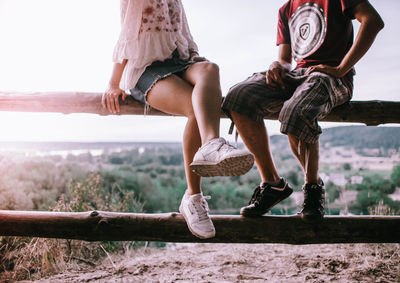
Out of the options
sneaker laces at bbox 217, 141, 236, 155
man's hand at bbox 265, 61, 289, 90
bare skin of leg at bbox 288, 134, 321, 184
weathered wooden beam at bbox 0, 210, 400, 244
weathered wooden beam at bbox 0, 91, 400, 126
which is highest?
man's hand at bbox 265, 61, 289, 90

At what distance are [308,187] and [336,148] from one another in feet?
17.2

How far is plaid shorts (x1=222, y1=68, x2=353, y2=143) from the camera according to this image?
144cm

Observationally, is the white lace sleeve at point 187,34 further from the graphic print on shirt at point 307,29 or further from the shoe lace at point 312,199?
the shoe lace at point 312,199

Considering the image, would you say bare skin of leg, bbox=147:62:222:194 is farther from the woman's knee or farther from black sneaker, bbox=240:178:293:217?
black sneaker, bbox=240:178:293:217

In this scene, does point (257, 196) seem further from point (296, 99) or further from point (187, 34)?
point (187, 34)

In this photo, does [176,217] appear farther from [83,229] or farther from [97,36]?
[97,36]

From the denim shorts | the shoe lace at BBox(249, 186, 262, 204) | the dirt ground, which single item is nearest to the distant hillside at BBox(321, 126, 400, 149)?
the dirt ground

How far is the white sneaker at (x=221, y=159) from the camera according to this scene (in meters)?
1.15

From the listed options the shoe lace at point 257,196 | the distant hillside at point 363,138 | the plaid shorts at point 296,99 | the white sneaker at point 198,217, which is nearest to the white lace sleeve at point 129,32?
the plaid shorts at point 296,99

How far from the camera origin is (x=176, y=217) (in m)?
1.62

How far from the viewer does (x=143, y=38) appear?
1720 millimetres

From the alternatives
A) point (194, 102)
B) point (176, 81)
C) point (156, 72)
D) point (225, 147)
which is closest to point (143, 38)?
point (156, 72)

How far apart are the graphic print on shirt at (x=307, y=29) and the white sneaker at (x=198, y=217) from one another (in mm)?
1159

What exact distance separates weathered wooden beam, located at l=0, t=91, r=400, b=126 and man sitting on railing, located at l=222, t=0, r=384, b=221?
17cm
